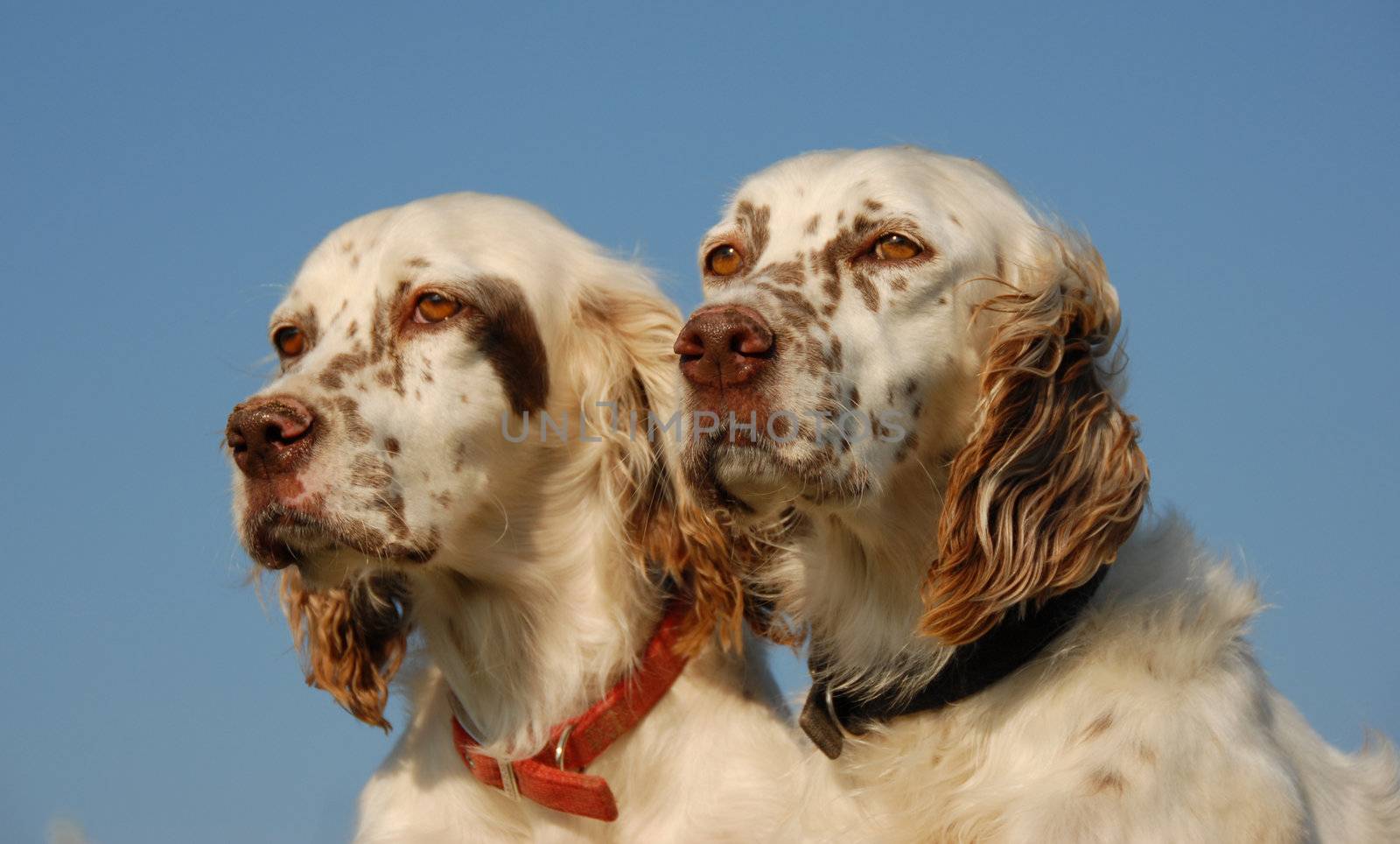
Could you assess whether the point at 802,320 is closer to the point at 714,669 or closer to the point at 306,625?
the point at 714,669

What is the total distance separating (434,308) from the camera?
17.7 ft

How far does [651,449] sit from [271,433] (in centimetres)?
140

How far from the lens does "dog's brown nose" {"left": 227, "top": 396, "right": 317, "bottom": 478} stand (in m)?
4.98

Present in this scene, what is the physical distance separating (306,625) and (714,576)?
63.1 inches

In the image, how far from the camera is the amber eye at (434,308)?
538 centimetres

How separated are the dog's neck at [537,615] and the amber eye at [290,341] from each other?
88 centimetres

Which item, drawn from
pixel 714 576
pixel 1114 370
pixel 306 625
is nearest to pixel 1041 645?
pixel 1114 370

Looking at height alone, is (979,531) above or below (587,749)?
above

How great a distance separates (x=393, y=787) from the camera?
18.8 ft

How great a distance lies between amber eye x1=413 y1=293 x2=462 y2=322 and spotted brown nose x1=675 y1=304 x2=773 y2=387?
4.18ft

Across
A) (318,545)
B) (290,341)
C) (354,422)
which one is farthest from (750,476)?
(290,341)

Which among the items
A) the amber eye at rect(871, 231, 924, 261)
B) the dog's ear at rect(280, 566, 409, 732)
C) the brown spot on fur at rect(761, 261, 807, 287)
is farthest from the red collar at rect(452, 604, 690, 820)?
the amber eye at rect(871, 231, 924, 261)

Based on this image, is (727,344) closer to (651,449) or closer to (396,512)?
(396,512)

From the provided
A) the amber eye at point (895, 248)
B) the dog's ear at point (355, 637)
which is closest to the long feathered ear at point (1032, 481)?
the amber eye at point (895, 248)
